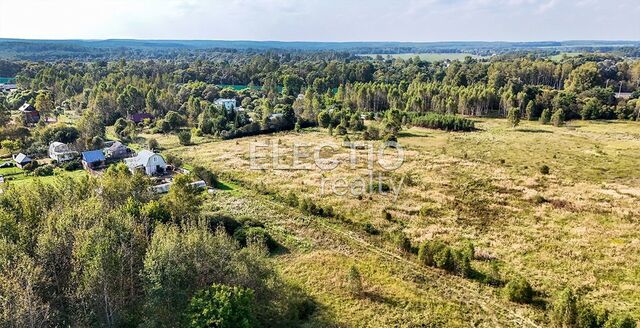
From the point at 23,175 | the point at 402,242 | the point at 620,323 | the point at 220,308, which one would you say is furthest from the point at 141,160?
the point at 620,323

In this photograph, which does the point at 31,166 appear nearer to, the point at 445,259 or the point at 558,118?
the point at 445,259

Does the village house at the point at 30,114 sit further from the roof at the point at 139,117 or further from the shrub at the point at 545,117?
the shrub at the point at 545,117

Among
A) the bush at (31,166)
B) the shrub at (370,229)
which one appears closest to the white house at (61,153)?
the bush at (31,166)

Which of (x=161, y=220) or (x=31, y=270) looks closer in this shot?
(x=31, y=270)

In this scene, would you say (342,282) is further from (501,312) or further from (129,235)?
(129,235)

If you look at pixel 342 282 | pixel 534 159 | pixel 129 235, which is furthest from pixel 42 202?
pixel 534 159

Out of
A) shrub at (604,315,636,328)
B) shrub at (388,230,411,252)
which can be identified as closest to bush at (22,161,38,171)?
shrub at (388,230,411,252)
